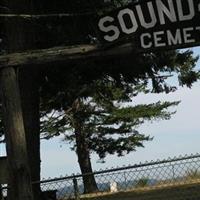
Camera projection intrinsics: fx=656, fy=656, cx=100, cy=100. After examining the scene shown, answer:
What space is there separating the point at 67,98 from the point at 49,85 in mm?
4839

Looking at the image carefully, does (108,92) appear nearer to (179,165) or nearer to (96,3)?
(96,3)

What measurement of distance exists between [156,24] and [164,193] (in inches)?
196

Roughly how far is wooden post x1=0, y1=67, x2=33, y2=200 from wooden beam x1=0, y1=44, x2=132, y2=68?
0.19 m

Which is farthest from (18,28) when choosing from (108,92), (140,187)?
(108,92)

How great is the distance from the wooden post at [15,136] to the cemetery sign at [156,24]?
1.84 metres

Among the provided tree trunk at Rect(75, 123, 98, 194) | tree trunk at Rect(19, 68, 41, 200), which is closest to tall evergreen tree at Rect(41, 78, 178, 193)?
tree trunk at Rect(75, 123, 98, 194)

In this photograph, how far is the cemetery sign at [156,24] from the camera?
447 inches

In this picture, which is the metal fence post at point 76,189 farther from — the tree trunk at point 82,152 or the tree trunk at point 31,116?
the tree trunk at point 82,152

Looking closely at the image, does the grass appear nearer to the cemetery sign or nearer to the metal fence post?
the metal fence post

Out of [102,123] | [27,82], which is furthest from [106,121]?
[27,82]

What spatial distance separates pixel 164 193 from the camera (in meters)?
14.9

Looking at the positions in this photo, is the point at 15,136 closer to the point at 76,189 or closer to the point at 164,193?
the point at 76,189

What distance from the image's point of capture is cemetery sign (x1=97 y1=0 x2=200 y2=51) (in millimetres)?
11344

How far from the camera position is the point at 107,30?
11.5 meters
